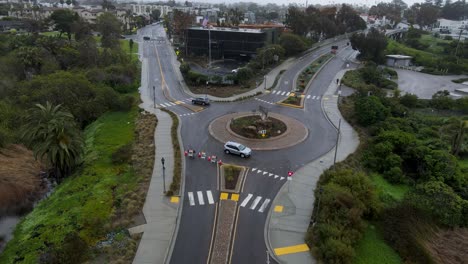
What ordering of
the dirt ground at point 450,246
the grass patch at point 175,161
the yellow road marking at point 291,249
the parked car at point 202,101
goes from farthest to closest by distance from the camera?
1. the parked car at point 202,101
2. the grass patch at point 175,161
3. the yellow road marking at point 291,249
4. the dirt ground at point 450,246

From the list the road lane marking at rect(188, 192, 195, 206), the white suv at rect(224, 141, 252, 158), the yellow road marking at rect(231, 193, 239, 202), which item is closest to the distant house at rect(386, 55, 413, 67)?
the white suv at rect(224, 141, 252, 158)

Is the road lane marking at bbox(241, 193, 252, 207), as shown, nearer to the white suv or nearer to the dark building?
the white suv

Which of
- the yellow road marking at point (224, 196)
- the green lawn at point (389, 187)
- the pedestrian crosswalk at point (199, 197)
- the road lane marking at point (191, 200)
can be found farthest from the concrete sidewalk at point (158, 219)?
the green lawn at point (389, 187)

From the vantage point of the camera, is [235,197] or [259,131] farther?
[259,131]

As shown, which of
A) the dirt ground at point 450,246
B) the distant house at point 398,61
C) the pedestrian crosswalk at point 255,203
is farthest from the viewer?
the distant house at point 398,61

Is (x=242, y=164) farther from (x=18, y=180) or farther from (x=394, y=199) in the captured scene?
(x=18, y=180)

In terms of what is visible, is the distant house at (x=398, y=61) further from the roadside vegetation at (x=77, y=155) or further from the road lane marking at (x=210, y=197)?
the road lane marking at (x=210, y=197)

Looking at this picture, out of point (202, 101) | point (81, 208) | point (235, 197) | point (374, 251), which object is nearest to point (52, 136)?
point (81, 208)
